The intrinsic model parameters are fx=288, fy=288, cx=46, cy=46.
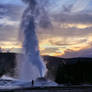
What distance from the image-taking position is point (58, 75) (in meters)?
81.9

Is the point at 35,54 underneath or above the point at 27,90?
above

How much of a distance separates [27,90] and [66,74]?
5698cm

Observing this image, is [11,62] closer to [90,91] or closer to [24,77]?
Answer: [24,77]

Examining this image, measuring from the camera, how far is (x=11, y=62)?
11819 cm

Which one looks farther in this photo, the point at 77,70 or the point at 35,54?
the point at 77,70

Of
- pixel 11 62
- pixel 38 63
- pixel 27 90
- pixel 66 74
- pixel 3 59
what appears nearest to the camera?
pixel 27 90

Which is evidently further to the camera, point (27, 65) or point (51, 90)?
point (27, 65)

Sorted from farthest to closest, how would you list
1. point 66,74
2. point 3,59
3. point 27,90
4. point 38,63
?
point 3,59
point 66,74
point 38,63
point 27,90

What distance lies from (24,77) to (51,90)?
18.8 m

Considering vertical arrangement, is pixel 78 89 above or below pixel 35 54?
below

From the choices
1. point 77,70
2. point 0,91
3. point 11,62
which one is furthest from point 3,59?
point 0,91

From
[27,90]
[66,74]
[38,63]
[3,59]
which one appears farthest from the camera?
[3,59]

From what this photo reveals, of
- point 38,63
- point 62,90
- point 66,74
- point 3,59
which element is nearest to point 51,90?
point 62,90

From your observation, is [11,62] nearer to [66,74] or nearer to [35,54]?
[66,74]
